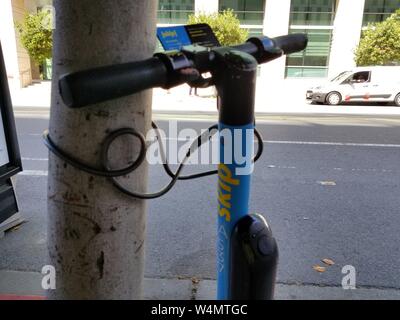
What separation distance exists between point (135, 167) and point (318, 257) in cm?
273

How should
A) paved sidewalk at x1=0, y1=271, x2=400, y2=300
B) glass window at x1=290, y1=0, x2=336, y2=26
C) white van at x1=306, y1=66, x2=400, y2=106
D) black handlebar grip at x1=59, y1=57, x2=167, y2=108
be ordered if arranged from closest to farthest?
black handlebar grip at x1=59, y1=57, x2=167, y2=108, paved sidewalk at x1=0, y1=271, x2=400, y2=300, white van at x1=306, y1=66, x2=400, y2=106, glass window at x1=290, y1=0, x2=336, y2=26

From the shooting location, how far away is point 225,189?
3.62 ft

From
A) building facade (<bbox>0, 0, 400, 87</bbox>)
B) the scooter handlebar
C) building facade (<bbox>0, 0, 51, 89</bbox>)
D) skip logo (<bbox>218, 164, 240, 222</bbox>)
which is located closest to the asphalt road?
skip logo (<bbox>218, 164, 240, 222</bbox>)

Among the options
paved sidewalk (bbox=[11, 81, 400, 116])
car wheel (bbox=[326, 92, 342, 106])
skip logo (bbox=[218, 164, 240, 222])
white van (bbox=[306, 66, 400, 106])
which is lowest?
paved sidewalk (bbox=[11, 81, 400, 116])

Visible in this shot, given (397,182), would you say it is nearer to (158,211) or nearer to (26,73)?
(158,211)

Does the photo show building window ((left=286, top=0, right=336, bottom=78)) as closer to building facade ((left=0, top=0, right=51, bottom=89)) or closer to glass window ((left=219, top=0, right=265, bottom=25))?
glass window ((left=219, top=0, right=265, bottom=25))

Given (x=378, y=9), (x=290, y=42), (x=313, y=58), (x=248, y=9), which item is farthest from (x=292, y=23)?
(x=290, y=42)

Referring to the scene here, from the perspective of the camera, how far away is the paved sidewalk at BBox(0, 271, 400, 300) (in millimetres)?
2732

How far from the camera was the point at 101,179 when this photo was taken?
3.24 ft

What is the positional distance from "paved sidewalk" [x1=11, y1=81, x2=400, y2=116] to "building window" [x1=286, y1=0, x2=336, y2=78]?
3.37ft

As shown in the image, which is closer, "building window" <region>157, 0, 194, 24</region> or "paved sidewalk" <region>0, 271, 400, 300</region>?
"paved sidewalk" <region>0, 271, 400, 300</region>

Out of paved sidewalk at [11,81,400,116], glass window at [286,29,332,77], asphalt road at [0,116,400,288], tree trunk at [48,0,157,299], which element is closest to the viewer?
tree trunk at [48,0,157,299]

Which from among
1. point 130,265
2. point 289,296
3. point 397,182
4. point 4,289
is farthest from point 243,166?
point 397,182

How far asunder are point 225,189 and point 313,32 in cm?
2391
